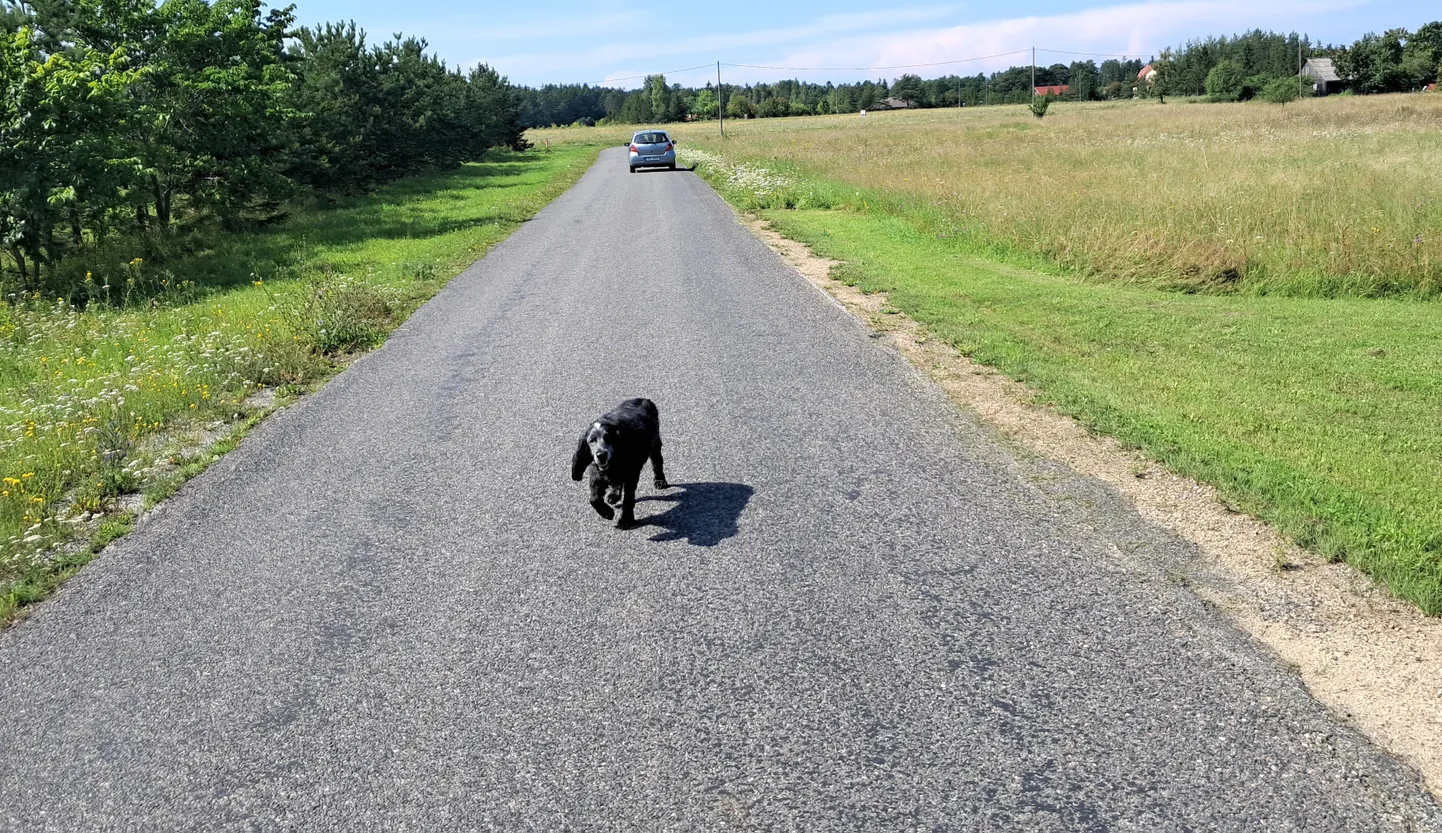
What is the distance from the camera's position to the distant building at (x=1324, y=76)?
3223 inches

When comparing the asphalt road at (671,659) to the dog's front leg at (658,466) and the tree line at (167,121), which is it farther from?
the tree line at (167,121)

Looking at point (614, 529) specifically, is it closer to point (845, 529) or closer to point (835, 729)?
point (845, 529)

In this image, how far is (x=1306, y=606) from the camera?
410 cm

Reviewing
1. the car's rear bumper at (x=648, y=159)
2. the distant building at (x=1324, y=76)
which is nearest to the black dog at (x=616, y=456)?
the car's rear bumper at (x=648, y=159)

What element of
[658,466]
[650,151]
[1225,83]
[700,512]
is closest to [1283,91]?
[1225,83]

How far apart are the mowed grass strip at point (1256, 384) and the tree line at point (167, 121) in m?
12.5

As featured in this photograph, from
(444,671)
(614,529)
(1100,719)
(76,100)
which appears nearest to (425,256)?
(76,100)

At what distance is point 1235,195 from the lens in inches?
594

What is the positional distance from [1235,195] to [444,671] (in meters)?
15.2

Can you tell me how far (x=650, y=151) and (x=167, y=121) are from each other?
68.4 ft

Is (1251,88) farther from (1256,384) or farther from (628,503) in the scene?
(628,503)

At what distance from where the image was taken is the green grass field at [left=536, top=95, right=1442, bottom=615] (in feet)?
17.9

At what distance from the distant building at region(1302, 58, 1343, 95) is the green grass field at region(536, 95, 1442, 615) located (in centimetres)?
6909

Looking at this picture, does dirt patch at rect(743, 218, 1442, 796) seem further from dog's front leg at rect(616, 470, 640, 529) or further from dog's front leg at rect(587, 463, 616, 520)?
dog's front leg at rect(587, 463, 616, 520)
